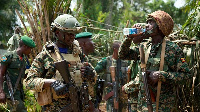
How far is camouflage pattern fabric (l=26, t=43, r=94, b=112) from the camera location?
268 cm

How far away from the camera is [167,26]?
10.6 ft

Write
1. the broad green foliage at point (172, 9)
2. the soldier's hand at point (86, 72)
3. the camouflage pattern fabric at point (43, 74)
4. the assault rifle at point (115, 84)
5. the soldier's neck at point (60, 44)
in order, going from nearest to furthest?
the camouflage pattern fabric at point (43, 74)
the soldier's hand at point (86, 72)
the soldier's neck at point (60, 44)
the assault rifle at point (115, 84)
the broad green foliage at point (172, 9)

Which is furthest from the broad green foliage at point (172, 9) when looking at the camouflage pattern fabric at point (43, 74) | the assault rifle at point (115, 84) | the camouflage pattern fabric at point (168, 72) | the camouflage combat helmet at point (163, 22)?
the camouflage pattern fabric at point (43, 74)

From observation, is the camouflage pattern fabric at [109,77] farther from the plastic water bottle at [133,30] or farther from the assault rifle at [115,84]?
the plastic water bottle at [133,30]

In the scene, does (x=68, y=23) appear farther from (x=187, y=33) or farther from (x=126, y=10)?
(x=126, y=10)

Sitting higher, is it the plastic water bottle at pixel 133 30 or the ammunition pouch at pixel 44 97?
the plastic water bottle at pixel 133 30

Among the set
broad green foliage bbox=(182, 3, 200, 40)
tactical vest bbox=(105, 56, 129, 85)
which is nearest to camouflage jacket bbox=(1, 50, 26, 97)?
tactical vest bbox=(105, 56, 129, 85)

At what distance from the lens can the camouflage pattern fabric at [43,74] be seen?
2.68 meters

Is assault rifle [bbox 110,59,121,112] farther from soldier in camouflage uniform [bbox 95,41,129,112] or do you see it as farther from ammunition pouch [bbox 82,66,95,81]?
ammunition pouch [bbox 82,66,95,81]

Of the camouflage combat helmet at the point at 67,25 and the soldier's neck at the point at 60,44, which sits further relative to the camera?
the soldier's neck at the point at 60,44

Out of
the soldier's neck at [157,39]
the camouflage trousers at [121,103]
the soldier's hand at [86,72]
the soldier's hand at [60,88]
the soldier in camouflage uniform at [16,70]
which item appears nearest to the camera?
the soldier's hand at [60,88]

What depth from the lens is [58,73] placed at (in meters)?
2.80

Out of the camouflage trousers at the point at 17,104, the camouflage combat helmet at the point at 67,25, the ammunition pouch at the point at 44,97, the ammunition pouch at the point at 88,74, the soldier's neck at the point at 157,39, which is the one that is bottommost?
the camouflage trousers at the point at 17,104

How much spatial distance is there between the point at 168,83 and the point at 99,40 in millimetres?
5299
